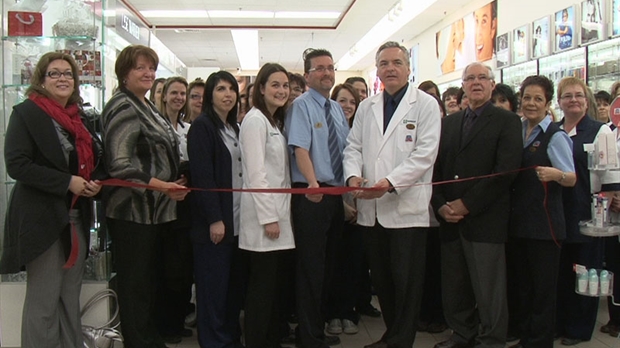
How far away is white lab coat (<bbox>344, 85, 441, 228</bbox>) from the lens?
122 inches

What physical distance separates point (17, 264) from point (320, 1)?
813 centimetres

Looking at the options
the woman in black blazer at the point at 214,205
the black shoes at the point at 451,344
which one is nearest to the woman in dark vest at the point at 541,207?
the black shoes at the point at 451,344

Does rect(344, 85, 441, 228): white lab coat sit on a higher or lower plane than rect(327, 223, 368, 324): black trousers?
higher

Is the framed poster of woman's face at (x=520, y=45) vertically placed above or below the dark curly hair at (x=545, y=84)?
above

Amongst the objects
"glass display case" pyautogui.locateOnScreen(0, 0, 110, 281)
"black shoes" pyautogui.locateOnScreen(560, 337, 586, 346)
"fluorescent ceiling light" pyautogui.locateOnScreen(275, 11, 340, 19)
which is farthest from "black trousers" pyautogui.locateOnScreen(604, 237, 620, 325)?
"fluorescent ceiling light" pyautogui.locateOnScreen(275, 11, 340, 19)

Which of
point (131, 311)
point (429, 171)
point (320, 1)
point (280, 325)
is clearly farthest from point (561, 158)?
point (320, 1)

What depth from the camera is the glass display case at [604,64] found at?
5.25 m

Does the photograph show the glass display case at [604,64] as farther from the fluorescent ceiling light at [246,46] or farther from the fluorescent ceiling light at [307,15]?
the fluorescent ceiling light at [246,46]

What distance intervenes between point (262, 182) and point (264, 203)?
4.7 inches

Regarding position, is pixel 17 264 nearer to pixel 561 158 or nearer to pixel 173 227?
pixel 173 227

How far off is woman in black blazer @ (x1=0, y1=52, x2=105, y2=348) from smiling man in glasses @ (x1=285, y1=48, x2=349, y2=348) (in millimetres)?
1146

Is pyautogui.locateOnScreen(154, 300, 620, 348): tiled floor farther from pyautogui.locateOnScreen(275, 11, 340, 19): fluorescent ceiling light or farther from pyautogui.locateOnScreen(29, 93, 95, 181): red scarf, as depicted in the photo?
pyautogui.locateOnScreen(275, 11, 340, 19): fluorescent ceiling light

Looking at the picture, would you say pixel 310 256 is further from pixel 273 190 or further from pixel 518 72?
pixel 518 72

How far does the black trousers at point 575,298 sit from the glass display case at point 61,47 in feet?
10.0
